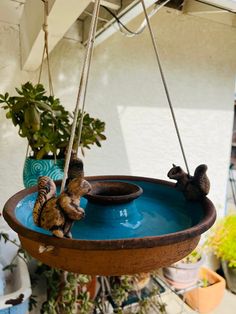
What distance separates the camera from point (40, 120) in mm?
847

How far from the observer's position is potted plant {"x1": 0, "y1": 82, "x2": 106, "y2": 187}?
825 mm

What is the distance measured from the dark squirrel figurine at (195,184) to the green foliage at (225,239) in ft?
5.40

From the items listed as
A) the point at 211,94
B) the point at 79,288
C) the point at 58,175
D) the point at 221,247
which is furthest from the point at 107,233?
the point at 221,247

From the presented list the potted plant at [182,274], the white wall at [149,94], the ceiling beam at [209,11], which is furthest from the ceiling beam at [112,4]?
the potted plant at [182,274]

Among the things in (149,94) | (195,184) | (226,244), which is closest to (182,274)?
(226,244)

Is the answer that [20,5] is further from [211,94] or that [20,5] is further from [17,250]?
[211,94]

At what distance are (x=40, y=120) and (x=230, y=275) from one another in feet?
6.82

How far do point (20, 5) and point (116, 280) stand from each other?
1.49 m

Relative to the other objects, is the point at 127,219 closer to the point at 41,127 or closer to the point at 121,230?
the point at 121,230

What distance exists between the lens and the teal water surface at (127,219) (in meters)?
0.45

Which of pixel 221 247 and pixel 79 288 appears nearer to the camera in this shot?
pixel 79 288

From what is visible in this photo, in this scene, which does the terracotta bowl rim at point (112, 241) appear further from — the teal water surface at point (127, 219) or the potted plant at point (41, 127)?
the potted plant at point (41, 127)

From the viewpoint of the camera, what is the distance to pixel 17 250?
1.29 m

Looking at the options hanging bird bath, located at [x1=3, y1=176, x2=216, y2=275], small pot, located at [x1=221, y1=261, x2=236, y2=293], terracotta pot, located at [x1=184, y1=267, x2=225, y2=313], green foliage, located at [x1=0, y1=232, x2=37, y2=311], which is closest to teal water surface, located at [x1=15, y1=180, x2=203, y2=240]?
hanging bird bath, located at [x1=3, y1=176, x2=216, y2=275]
